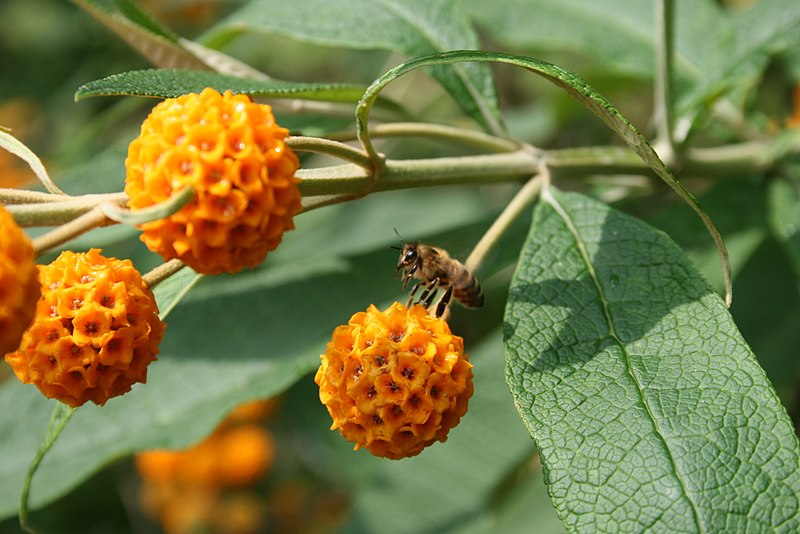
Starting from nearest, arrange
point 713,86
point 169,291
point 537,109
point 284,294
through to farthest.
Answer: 1. point 169,291
2. point 713,86
3. point 284,294
4. point 537,109

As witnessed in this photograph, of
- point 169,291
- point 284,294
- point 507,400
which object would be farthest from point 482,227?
point 507,400

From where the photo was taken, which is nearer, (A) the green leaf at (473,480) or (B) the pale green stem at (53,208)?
(B) the pale green stem at (53,208)

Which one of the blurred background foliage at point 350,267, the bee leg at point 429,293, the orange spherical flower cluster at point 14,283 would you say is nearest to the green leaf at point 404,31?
the blurred background foliage at point 350,267

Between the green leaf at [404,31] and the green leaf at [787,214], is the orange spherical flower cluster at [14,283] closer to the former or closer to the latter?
the green leaf at [404,31]

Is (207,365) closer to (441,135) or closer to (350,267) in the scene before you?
(350,267)

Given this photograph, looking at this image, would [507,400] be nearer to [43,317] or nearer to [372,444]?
[372,444]

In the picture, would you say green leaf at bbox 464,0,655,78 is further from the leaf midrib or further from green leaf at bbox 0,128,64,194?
green leaf at bbox 0,128,64,194
